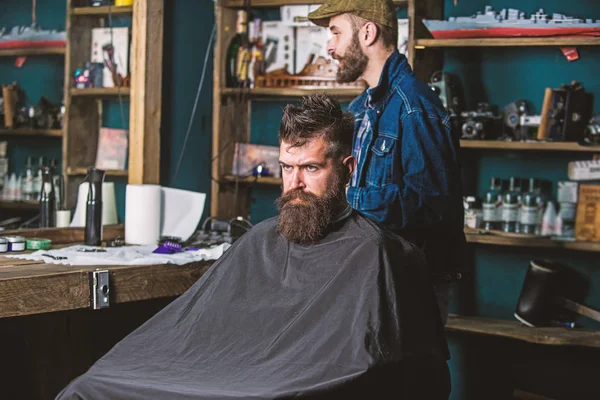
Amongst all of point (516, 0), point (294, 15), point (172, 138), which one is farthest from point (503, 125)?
point (172, 138)

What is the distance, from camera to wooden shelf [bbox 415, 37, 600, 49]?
149 inches

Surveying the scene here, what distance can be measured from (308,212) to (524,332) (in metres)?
1.84

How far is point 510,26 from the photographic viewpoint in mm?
3922

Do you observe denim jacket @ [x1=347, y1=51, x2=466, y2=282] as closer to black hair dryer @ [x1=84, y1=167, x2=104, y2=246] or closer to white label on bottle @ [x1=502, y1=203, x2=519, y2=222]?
black hair dryer @ [x1=84, y1=167, x2=104, y2=246]

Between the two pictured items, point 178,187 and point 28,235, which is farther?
point 178,187

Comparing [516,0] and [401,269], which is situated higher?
[516,0]

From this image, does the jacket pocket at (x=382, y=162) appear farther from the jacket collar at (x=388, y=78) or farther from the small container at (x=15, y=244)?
the small container at (x=15, y=244)

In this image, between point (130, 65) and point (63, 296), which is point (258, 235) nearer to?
point (63, 296)

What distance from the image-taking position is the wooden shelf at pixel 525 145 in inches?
150

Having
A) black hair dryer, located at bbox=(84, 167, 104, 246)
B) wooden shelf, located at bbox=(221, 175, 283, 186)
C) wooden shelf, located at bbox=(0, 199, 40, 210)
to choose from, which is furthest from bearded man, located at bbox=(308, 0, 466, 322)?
wooden shelf, located at bbox=(221, 175, 283, 186)

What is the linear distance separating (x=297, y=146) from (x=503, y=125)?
79.6 inches

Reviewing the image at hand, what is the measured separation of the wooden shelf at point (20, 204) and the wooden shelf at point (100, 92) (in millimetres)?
474

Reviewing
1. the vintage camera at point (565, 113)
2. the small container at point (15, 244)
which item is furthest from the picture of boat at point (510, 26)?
the small container at point (15, 244)

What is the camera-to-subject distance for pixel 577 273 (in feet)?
13.5
